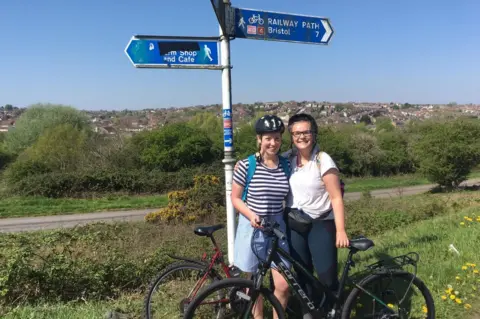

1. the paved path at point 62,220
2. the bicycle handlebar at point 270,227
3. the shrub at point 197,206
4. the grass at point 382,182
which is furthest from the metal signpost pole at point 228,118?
the grass at point 382,182

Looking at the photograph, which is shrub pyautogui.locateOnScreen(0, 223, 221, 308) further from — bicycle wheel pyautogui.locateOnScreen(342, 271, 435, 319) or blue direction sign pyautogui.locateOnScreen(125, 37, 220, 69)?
bicycle wheel pyautogui.locateOnScreen(342, 271, 435, 319)

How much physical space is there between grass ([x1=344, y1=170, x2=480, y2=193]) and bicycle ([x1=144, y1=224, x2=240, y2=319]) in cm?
3339

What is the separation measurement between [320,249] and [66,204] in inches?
998

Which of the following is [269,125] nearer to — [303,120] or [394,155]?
[303,120]

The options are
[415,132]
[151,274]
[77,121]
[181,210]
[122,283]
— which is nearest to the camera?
[122,283]

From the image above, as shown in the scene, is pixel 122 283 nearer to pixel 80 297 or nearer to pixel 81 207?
pixel 80 297

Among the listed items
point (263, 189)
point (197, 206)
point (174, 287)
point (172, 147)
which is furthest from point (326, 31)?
point (172, 147)

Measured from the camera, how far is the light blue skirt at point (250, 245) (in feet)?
9.72

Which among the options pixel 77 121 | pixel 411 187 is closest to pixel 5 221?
pixel 77 121

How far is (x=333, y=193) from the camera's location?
2.88 meters

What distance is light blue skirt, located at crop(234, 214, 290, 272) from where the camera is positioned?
2963mm

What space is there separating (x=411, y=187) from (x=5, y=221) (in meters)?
36.4

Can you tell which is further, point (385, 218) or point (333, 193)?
point (385, 218)

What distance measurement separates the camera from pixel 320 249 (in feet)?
9.82
